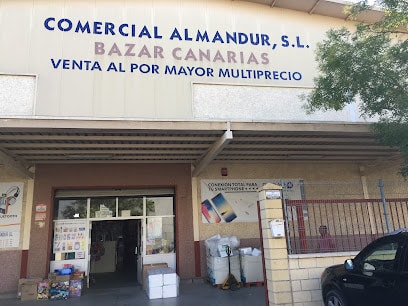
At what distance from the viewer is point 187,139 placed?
8.67 m

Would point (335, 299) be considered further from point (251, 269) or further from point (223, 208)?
point (223, 208)


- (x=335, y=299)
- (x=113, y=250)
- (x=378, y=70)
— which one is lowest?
(x=335, y=299)

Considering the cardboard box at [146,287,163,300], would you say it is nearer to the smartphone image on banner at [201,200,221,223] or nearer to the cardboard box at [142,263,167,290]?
the cardboard box at [142,263,167,290]

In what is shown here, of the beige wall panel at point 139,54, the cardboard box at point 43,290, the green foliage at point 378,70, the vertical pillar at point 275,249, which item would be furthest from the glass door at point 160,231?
the green foliage at point 378,70

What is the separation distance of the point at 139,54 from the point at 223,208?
5226 mm

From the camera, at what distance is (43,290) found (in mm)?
9148

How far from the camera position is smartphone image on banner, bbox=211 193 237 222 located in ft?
36.3

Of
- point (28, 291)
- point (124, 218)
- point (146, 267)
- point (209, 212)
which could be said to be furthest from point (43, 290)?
point (209, 212)

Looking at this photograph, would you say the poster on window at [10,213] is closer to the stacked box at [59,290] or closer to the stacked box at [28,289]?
the stacked box at [28,289]

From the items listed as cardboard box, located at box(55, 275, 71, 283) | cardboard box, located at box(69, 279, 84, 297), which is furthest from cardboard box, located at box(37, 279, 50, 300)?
cardboard box, located at box(69, 279, 84, 297)

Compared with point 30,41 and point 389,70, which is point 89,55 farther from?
point 389,70

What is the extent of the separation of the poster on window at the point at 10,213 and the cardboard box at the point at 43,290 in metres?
1.47

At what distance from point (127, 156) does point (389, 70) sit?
682 cm

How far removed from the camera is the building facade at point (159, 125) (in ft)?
26.9
